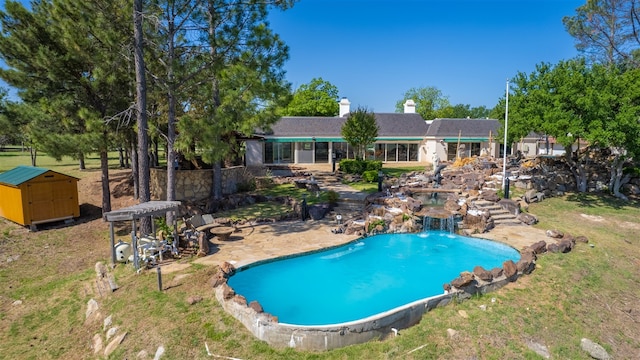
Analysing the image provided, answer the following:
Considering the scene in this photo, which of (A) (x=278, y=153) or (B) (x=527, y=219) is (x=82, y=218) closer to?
(A) (x=278, y=153)

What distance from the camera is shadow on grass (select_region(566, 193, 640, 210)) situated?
20.9 meters

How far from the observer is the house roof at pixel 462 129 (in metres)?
39.7

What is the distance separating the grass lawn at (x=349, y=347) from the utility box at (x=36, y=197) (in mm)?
4062

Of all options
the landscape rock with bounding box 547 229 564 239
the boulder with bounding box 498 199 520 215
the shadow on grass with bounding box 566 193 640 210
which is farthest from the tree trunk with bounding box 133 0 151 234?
the shadow on grass with bounding box 566 193 640 210

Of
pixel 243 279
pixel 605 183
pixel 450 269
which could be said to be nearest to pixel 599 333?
pixel 450 269

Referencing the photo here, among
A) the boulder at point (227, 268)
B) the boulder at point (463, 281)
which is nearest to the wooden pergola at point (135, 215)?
the boulder at point (227, 268)

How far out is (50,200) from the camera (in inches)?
722

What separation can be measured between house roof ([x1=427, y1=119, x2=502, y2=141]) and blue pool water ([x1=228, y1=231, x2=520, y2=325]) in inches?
1015

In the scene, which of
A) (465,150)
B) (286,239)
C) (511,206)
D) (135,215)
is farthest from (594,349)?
(465,150)

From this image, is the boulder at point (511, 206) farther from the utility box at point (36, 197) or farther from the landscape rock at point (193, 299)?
the utility box at point (36, 197)

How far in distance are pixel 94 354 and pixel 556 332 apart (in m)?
11.3

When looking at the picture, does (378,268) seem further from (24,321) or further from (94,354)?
(24,321)

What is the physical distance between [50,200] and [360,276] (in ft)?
53.1

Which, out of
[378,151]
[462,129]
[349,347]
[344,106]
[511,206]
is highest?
[344,106]
